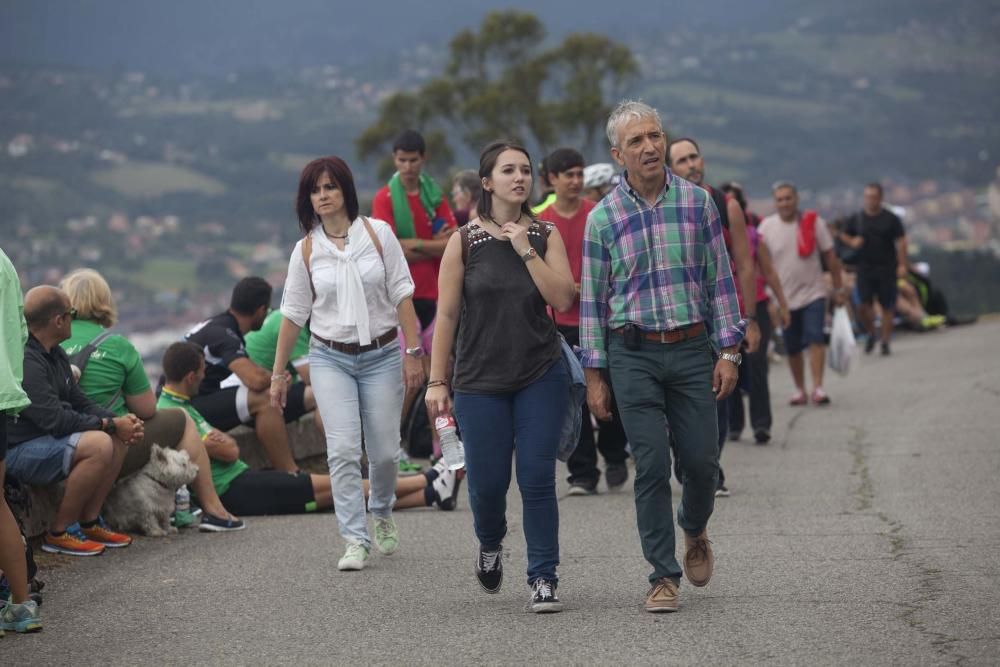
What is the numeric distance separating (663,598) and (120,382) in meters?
4.06

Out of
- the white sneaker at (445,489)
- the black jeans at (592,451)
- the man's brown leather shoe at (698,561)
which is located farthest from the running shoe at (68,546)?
the man's brown leather shoe at (698,561)

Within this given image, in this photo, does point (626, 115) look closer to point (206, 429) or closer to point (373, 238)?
point (373, 238)

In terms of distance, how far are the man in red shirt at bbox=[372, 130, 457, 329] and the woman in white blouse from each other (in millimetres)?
3146

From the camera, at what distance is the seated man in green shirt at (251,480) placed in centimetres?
1010

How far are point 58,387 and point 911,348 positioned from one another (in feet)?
56.1

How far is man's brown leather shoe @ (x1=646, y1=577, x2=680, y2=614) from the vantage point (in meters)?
6.55

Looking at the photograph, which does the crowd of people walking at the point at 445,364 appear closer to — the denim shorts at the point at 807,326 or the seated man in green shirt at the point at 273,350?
the seated man in green shirt at the point at 273,350

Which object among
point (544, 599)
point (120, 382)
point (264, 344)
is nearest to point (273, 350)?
point (264, 344)

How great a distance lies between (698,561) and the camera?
6.89m

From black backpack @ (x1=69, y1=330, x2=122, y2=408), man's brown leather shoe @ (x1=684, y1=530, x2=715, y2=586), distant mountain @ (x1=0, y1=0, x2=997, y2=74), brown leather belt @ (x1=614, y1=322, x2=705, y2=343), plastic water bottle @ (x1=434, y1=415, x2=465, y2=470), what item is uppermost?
distant mountain @ (x1=0, y1=0, x2=997, y2=74)

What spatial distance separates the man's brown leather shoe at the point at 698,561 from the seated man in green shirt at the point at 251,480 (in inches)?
138

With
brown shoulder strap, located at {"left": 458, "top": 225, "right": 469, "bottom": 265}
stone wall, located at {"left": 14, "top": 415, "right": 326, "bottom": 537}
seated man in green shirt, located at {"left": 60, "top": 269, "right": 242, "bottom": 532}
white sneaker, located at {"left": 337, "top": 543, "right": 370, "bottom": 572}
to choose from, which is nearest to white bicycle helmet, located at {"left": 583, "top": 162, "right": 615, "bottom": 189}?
stone wall, located at {"left": 14, "top": 415, "right": 326, "bottom": 537}

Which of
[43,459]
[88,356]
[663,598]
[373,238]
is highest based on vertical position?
[373,238]

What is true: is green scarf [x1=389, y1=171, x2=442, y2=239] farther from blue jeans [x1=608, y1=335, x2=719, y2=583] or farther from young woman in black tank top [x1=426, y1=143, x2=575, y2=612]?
blue jeans [x1=608, y1=335, x2=719, y2=583]
